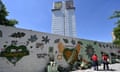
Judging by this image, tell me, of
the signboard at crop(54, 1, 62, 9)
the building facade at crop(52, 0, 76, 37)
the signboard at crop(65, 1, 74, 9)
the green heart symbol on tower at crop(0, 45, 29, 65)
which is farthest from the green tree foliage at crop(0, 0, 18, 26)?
the signboard at crop(54, 1, 62, 9)

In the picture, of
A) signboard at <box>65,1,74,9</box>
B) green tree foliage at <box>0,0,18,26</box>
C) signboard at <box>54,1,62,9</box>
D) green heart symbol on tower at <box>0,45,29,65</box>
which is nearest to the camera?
green heart symbol on tower at <box>0,45,29,65</box>

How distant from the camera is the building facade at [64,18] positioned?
122781 millimetres

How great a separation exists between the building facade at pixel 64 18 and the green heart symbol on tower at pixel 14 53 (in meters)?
103

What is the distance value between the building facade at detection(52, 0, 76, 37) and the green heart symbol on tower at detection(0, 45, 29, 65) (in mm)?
102590

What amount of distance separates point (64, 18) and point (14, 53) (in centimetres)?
12295

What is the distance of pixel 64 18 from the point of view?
136375mm

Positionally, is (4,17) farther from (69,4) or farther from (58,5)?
(58,5)

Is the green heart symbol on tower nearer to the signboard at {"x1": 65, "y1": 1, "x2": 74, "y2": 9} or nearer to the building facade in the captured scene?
the building facade

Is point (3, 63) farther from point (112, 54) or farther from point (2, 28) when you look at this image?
point (112, 54)

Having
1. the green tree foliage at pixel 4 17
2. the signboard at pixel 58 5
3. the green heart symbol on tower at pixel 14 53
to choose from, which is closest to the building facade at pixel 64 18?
the signboard at pixel 58 5

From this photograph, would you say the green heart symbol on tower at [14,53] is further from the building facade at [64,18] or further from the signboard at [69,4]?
the signboard at [69,4]

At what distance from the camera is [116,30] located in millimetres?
29250

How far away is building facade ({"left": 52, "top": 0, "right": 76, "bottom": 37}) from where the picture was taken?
403 feet

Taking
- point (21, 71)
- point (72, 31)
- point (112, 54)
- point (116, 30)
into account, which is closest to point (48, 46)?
point (21, 71)
